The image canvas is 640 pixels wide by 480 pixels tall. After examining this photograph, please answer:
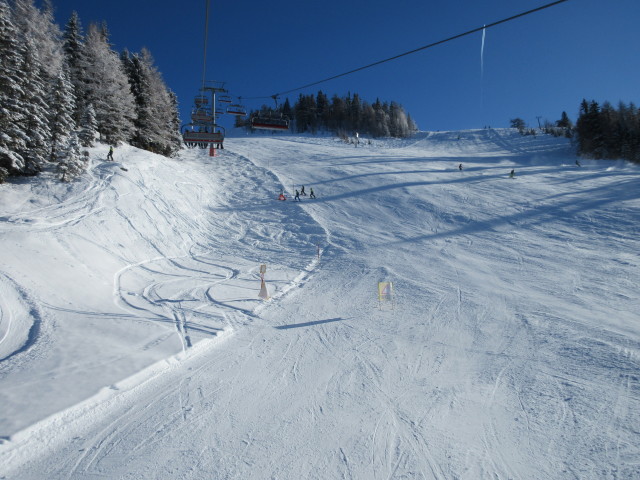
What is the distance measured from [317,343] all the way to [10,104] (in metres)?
19.9

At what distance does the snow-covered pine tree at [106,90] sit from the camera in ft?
87.6

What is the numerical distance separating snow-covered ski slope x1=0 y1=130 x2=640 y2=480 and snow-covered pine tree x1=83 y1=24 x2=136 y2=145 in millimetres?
9247

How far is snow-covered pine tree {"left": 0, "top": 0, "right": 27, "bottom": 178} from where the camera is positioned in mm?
15594

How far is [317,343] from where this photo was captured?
7566 millimetres

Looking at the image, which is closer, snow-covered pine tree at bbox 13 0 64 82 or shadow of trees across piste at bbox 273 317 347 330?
shadow of trees across piste at bbox 273 317 347 330

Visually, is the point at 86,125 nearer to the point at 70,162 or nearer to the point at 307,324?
the point at 70,162

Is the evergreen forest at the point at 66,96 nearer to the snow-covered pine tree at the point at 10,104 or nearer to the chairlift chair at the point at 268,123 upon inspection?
the snow-covered pine tree at the point at 10,104

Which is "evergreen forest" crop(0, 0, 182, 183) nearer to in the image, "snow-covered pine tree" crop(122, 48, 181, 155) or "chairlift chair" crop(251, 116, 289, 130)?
"snow-covered pine tree" crop(122, 48, 181, 155)

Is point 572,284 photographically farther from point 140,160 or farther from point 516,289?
point 140,160

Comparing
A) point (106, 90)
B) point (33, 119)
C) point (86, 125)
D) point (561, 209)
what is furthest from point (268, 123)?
point (561, 209)

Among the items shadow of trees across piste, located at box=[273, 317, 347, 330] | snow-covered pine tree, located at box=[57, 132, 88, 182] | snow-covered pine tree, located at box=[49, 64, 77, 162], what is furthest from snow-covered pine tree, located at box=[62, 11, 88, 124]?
shadow of trees across piste, located at box=[273, 317, 347, 330]

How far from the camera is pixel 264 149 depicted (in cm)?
4809

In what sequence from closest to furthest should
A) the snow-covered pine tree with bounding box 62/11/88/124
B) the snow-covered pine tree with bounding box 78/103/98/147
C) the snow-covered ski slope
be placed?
the snow-covered ski slope → the snow-covered pine tree with bounding box 78/103/98/147 → the snow-covered pine tree with bounding box 62/11/88/124

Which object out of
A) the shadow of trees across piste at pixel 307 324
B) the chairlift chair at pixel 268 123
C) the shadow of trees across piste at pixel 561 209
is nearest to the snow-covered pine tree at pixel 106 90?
the chairlift chair at pixel 268 123
